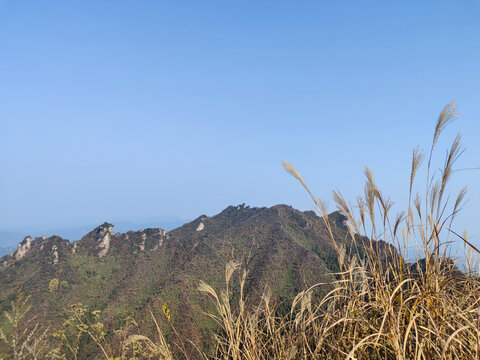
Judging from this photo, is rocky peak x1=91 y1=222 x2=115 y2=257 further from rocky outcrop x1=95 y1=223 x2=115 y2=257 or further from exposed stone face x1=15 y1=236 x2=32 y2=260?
exposed stone face x1=15 y1=236 x2=32 y2=260

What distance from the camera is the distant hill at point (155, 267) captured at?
61531 millimetres

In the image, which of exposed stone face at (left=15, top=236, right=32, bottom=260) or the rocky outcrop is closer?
exposed stone face at (left=15, top=236, right=32, bottom=260)

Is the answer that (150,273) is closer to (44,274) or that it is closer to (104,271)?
(104,271)

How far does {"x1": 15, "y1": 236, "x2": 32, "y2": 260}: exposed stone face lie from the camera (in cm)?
8894

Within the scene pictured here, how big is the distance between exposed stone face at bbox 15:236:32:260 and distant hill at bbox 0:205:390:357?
33 cm

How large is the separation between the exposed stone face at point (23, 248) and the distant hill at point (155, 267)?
33 centimetres

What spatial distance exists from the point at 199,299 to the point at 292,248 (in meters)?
27.8

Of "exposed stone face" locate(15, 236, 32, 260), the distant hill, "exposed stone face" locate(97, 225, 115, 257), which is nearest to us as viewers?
the distant hill

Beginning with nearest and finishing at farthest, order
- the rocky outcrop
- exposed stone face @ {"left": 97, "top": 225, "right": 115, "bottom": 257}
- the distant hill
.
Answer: the distant hill → the rocky outcrop → exposed stone face @ {"left": 97, "top": 225, "right": 115, "bottom": 257}

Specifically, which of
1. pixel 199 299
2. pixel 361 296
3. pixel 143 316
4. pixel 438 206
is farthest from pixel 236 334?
pixel 199 299

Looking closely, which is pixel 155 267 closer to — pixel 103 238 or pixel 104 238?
pixel 104 238

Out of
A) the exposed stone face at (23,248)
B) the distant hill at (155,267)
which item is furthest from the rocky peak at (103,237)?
the exposed stone face at (23,248)

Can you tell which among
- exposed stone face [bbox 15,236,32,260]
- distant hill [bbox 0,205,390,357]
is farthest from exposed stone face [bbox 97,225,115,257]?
exposed stone face [bbox 15,236,32,260]

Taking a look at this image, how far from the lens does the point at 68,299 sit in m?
68.5
